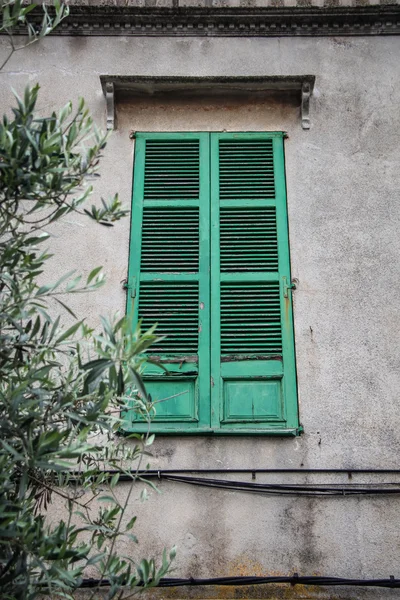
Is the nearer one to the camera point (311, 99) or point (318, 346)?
point (318, 346)

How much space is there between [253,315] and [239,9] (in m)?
2.93

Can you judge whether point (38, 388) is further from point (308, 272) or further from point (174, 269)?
point (308, 272)

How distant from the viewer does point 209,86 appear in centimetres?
675

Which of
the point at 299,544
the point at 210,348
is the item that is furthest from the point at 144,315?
the point at 299,544

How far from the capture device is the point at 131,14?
709 cm

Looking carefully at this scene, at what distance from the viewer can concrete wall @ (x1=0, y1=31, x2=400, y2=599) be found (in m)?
5.12

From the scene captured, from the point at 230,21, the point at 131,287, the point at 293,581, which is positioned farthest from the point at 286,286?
the point at 230,21

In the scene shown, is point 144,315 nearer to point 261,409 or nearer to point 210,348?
point 210,348

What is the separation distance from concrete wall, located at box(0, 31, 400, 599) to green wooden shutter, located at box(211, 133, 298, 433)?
11cm

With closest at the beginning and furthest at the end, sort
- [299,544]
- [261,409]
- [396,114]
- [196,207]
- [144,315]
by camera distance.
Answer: [299,544] → [261,409] → [144,315] → [196,207] → [396,114]

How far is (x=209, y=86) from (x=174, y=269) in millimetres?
1728

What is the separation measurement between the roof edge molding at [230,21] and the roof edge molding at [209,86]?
2.19 ft

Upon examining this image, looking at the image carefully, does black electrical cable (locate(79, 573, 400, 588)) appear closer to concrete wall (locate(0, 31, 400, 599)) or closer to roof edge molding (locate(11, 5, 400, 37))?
concrete wall (locate(0, 31, 400, 599))

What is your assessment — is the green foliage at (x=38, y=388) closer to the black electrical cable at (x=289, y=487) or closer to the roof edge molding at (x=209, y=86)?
the black electrical cable at (x=289, y=487)
